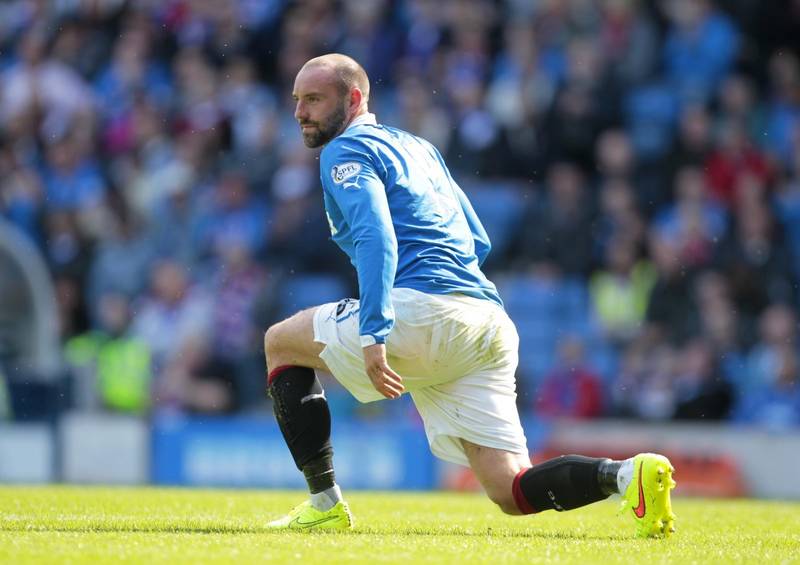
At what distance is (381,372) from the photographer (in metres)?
6.16

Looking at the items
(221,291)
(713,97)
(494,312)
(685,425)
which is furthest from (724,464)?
(494,312)

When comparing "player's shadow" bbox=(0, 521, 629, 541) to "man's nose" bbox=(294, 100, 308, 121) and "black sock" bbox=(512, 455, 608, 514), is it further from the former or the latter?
"man's nose" bbox=(294, 100, 308, 121)

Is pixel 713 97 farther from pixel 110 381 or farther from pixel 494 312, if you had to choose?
pixel 494 312

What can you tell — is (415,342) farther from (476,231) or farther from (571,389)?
(571,389)

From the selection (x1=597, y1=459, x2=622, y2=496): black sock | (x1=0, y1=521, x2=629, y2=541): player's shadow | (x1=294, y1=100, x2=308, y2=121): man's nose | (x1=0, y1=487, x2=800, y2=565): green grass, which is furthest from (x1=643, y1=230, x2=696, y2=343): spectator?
(x1=294, y1=100, x2=308, y2=121): man's nose

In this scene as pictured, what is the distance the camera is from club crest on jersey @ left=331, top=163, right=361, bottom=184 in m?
6.33

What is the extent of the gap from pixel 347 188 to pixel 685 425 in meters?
8.00

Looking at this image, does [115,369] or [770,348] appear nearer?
[770,348]

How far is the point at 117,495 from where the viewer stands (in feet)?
31.5

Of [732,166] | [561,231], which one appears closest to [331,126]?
[561,231]

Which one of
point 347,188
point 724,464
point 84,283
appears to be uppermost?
point 347,188

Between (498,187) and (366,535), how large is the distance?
32.6 feet

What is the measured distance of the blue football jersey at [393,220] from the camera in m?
6.17

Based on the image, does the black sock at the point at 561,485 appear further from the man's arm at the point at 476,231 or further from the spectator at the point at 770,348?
the spectator at the point at 770,348
